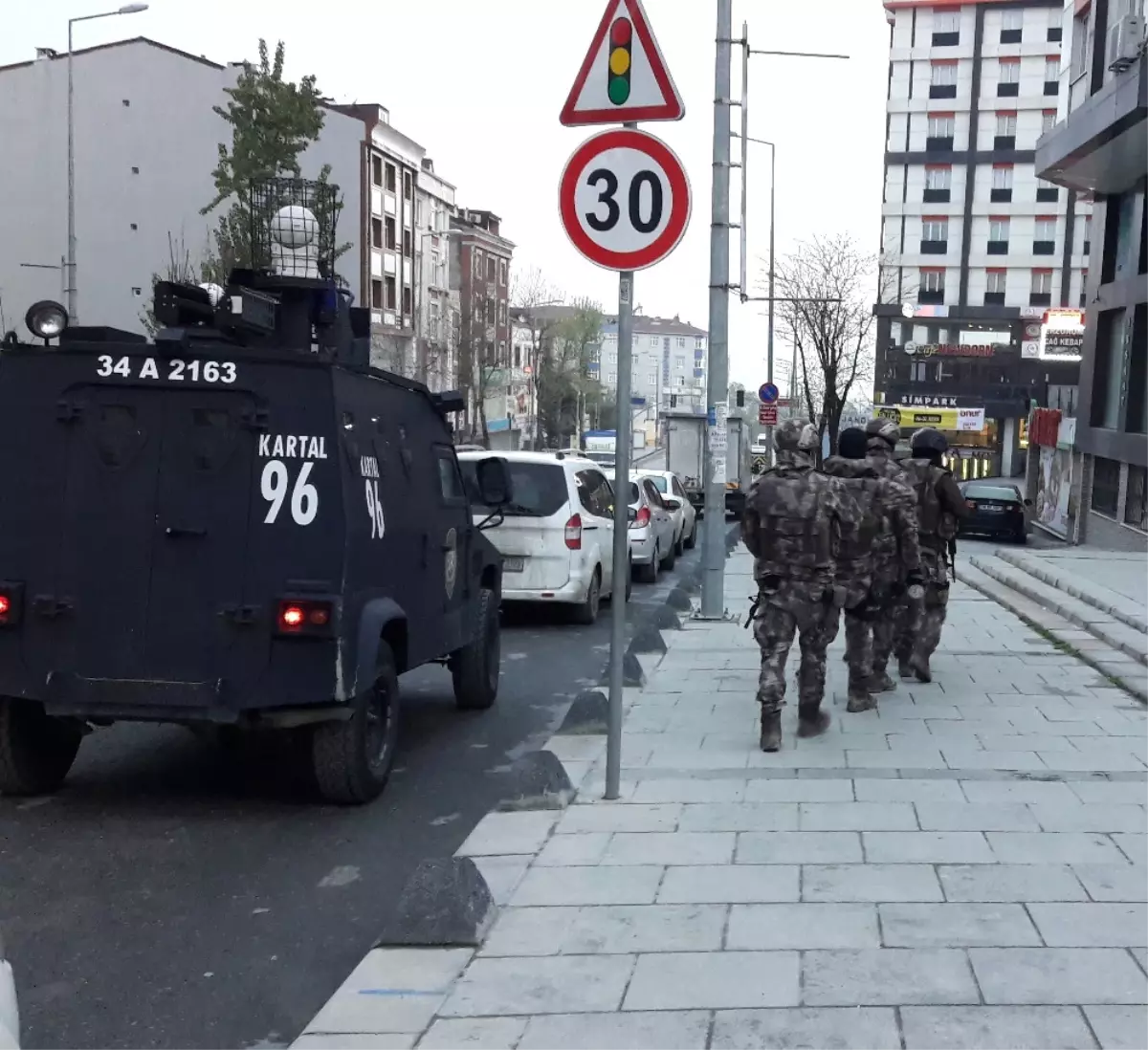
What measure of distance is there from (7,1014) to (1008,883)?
3671 mm

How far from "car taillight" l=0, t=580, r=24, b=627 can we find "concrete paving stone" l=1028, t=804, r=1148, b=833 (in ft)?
15.2

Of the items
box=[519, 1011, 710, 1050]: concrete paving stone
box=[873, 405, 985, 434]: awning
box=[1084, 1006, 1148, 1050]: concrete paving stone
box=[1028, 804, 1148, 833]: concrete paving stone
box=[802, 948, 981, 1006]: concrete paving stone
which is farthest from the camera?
box=[873, 405, 985, 434]: awning

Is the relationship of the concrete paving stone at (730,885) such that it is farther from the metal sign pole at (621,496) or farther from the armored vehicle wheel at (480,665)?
the armored vehicle wheel at (480,665)

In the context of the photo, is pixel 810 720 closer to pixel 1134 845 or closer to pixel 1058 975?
pixel 1134 845

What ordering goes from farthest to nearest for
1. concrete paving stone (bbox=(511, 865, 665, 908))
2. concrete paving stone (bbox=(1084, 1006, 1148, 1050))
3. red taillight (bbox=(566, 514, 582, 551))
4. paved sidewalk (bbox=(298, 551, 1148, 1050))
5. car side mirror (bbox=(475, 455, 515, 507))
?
red taillight (bbox=(566, 514, 582, 551))
car side mirror (bbox=(475, 455, 515, 507))
concrete paving stone (bbox=(511, 865, 665, 908))
paved sidewalk (bbox=(298, 551, 1148, 1050))
concrete paving stone (bbox=(1084, 1006, 1148, 1050))

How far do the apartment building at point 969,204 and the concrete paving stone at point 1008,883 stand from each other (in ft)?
214

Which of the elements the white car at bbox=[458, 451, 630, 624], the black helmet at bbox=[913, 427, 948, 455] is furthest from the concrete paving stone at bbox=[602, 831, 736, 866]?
the white car at bbox=[458, 451, 630, 624]

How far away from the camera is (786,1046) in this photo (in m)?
3.81

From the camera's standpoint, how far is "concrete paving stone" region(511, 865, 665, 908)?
5145 mm

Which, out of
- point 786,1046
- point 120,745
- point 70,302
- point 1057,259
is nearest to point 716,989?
point 786,1046

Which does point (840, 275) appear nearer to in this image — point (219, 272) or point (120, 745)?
point (219, 272)

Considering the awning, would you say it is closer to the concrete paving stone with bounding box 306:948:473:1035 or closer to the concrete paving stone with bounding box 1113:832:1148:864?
the concrete paving stone with bounding box 1113:832:1148:864

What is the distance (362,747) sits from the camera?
6.71m

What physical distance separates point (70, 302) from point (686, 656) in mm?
22589
